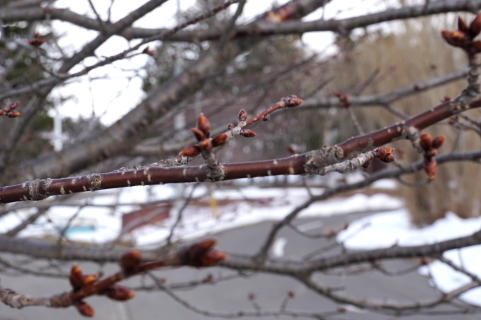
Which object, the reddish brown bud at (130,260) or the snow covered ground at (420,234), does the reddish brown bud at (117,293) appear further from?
the snow covered ground at (420,234)

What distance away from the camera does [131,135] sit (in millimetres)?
3070

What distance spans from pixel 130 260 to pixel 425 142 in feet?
1.90

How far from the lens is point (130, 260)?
2.11ft

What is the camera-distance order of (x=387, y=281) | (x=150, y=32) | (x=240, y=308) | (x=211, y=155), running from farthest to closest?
(x=387, y=281) < (x=240, y=308) < (x=150, y=32) < (x=211, y=155)

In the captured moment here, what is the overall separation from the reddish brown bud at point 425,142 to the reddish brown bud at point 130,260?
0.56m

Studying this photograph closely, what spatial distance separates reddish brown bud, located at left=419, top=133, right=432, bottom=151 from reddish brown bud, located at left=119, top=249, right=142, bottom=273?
0.56 m

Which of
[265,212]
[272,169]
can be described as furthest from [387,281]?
[265,212]

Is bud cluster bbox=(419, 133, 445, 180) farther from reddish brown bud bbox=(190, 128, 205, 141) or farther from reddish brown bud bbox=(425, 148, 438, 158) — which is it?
reddish brown bud bbox=(190, 128, 205, 141)

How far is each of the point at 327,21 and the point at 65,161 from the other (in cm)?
185

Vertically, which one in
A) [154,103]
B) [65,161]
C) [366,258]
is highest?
[154,103]

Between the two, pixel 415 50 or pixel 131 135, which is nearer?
pixel 131 135

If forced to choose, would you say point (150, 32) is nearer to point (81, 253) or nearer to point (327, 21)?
point (327, 21)

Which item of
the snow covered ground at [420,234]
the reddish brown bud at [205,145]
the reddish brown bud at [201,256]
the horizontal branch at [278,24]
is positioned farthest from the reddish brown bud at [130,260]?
the snow covered ground at [420,234]

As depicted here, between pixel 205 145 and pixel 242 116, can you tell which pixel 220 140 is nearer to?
pixel 205 145
